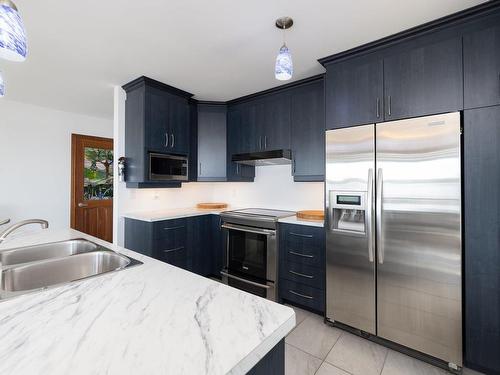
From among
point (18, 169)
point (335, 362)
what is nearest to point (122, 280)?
point (335, 362)

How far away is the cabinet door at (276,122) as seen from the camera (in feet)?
9.32

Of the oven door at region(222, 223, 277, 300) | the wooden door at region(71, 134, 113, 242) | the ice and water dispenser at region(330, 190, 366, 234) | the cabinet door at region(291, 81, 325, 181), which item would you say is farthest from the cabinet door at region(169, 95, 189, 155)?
the wooden door at region(71, 134, 113, 242)

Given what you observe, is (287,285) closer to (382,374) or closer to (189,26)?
(382,374)

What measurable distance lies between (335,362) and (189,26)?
2571 millimetres

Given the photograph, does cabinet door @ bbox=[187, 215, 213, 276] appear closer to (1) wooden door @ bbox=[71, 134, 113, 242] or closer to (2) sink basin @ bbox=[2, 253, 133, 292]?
(2) sink basin @ bbox=[2, 253, 133, 292]

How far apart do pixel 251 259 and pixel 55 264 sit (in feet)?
5.99

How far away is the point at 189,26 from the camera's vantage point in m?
1.74

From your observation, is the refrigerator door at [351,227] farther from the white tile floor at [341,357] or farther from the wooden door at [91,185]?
the wooden door at [91,185]

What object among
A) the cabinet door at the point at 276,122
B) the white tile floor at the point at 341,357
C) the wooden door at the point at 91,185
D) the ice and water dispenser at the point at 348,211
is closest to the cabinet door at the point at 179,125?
the cabinet door at the point at 276,122

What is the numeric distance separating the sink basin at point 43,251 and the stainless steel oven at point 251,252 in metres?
1.55

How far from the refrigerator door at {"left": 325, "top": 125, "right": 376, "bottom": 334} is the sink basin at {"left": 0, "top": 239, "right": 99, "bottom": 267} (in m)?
1.76

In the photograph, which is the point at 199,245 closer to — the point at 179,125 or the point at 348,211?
the point at 179,125

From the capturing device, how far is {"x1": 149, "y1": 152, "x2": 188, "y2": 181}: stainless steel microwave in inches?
107

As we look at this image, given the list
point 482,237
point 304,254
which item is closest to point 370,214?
point 482,237
